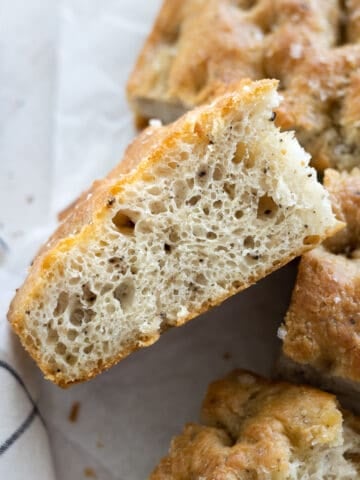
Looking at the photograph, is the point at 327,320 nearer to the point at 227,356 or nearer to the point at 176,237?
the point at 176,237

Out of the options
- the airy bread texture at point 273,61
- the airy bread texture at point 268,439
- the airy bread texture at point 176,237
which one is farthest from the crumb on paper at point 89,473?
the airy bread texture at point 273,61

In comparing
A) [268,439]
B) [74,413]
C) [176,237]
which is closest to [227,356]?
[74,413]

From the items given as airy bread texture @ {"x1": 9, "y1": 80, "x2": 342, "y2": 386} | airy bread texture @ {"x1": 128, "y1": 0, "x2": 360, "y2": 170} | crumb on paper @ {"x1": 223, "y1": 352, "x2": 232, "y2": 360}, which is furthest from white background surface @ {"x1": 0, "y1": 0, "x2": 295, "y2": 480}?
airy bread texture @ {"x1": 9, "y1": 80, "x2": 342, "y2": 386}

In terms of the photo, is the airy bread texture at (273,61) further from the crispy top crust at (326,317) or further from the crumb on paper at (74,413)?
the crumb on paper at (74,413)

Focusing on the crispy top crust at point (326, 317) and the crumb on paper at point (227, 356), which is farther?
the crumb on paper at point (227, 356)

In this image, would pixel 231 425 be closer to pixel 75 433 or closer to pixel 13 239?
pixel 75 433

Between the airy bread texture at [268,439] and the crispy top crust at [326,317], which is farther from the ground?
the crispy top crust at [326,317]
